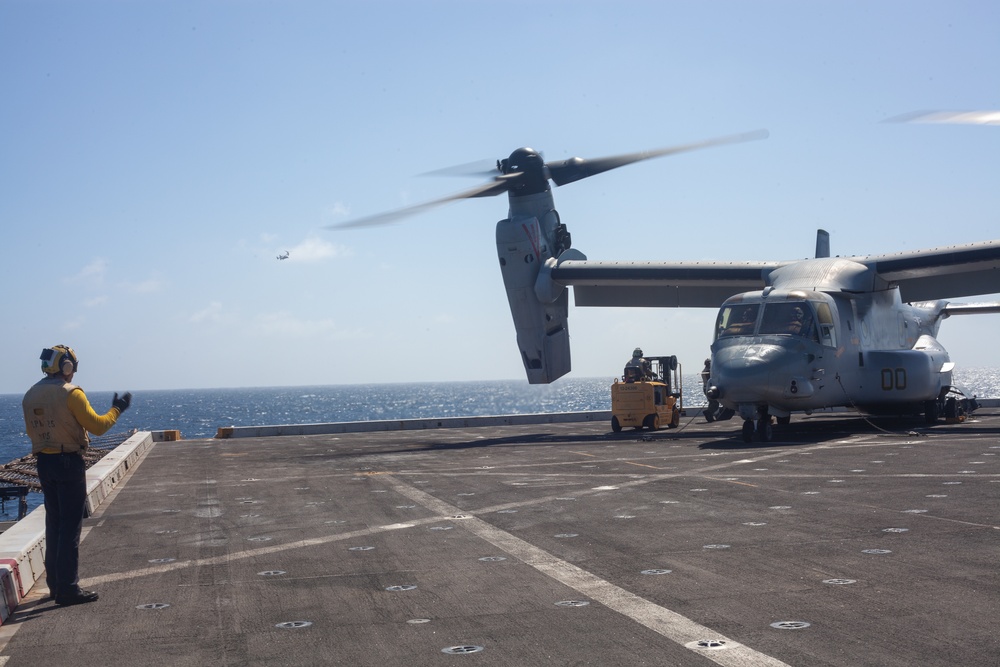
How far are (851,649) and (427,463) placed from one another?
13.3 metres

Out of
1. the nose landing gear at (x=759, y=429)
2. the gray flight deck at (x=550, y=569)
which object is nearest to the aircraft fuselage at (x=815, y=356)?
A: the nose landing gear at (x=759, y=429)

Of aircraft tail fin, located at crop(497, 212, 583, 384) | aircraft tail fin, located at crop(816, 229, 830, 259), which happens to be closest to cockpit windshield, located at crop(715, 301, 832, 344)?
aircraft tail fin, located at crop(497, 212, 583, 384)

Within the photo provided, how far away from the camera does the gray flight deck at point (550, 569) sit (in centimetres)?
564

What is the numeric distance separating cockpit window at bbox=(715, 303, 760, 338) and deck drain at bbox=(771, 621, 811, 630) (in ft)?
50.6

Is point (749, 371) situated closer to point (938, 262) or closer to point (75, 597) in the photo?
point (938, 262)

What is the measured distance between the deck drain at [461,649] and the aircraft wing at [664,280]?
21571mm

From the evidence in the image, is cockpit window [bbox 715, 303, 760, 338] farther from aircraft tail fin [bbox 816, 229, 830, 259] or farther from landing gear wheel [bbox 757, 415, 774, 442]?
aircraft tail fin [bbox 816, 229, 830, 259]

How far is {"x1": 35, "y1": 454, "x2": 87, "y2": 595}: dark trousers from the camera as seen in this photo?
286 inches

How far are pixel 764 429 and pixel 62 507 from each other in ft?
51.3

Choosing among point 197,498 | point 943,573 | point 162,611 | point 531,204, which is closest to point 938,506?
point 943,573

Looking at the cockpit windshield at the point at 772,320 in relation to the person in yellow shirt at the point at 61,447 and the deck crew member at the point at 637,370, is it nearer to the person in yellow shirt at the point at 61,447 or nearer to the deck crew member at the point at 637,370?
the deck crew member at the point at 637,370

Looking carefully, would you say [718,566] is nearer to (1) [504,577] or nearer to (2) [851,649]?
(1) [504,577]

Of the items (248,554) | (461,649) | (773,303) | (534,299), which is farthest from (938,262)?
(461,649)

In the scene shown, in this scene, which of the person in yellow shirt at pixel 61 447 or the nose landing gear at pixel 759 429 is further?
the nose landing gear at pixel 759 429
